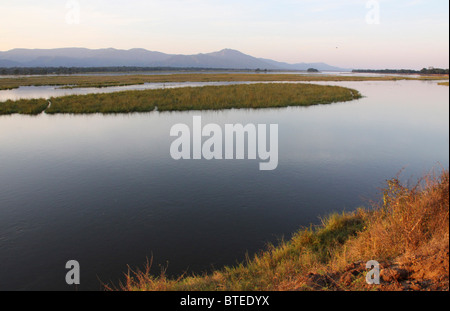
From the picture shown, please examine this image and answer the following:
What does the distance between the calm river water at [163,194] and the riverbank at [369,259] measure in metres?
1.28

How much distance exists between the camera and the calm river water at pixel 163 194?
7637 mm

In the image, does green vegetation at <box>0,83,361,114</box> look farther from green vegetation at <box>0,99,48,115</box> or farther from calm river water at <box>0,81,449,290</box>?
calm river water at <box>0,81,449,290</box>

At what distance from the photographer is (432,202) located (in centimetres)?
564

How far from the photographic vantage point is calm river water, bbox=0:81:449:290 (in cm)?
764

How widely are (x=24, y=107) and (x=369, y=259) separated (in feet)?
124

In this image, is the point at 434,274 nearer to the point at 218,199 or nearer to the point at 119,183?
the point at 218,199

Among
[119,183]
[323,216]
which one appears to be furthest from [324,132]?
[119,183]

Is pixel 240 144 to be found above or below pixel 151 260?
above

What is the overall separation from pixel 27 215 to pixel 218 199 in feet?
22.3

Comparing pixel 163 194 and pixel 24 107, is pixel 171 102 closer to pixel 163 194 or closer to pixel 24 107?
pixel 24 107

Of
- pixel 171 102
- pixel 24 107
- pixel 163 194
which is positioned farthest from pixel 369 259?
pixel 24 107

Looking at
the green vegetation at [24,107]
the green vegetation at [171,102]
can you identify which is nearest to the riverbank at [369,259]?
the green vegetation at [171,102]

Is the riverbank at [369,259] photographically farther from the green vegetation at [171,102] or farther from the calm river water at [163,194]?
the green vegetation at [171,102]
